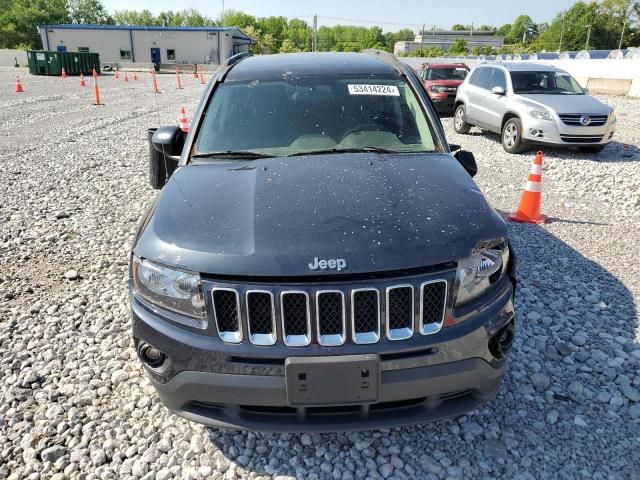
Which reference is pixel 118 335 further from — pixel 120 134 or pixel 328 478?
pixel 120 134

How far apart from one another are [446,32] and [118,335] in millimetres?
169977

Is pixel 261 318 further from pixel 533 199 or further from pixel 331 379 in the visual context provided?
pixel 533 199

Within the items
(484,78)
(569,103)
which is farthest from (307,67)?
(484,78)

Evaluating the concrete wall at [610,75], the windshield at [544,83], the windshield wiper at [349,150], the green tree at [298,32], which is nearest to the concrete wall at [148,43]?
the concrete wall at [610,75]

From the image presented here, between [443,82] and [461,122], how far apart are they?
303 cm

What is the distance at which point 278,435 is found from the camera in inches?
105

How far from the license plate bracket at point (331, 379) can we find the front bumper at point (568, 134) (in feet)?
29.6

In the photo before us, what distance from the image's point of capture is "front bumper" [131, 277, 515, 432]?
2084mm

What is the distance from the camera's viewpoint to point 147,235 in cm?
242

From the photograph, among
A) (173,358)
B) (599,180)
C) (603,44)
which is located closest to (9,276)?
(173,358)

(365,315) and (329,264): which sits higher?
(329,264)

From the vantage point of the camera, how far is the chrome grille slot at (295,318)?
2070 mm

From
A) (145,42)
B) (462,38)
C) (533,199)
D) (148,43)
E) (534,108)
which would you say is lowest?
(533,199)

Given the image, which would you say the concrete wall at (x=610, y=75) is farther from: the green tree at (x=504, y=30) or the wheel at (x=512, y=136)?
the green tree at (x=504, y=30)
